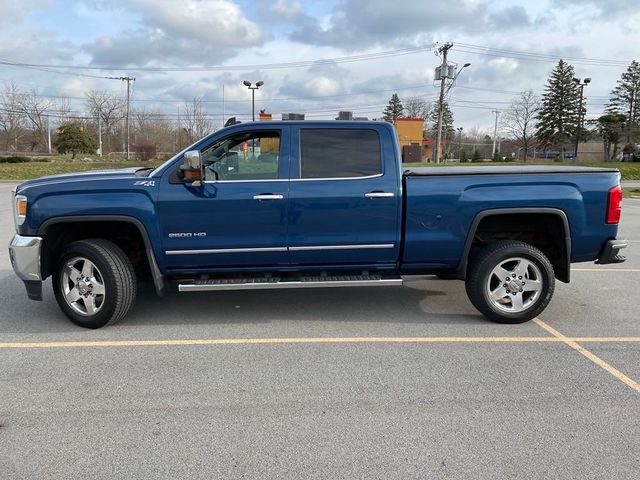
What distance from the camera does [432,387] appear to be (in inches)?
144

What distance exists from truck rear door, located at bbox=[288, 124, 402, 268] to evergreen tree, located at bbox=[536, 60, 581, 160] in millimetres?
64713

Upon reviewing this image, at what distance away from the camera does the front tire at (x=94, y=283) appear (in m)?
4.71

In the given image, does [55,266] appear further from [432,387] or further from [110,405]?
[432,387]

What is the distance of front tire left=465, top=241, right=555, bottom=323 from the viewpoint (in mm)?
4898

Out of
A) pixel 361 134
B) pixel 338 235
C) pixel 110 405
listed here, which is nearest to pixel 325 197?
pixel 338 235

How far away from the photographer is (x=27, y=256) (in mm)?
4688

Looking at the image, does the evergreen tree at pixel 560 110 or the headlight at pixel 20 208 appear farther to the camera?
the evergreen tree at pixel 560 110

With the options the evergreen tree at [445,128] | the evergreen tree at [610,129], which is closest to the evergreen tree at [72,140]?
the evergreen tree at [445,128]

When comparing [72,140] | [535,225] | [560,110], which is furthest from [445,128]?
[535,225]

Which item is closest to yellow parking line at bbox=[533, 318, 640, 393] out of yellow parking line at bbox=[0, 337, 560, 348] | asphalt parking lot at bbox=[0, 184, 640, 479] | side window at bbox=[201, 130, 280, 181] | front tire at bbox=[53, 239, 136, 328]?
asphalt parking lot at bbox=[0, 184, 640, 479]

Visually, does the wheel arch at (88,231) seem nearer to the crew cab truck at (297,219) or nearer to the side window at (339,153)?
the crew cab truck at (297,219)

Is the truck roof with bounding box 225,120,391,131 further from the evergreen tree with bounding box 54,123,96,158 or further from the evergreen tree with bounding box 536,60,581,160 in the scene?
the evergreen tree with bounding box 536,60,581,160

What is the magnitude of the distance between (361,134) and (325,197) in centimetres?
79

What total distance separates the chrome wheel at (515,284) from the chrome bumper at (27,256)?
439cm
